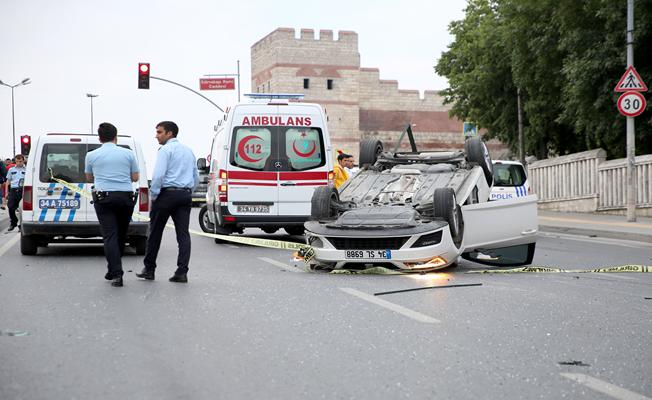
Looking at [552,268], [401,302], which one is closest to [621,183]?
[552,268]

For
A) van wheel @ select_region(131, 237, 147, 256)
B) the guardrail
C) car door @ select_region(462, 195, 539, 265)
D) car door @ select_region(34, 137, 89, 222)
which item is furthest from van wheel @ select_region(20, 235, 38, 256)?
the guardrail

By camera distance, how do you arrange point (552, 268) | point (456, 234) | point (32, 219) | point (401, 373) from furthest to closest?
1. point (32, 219)
2. point (552, 268)
3. point (456, 234)
4. point (401, 373)

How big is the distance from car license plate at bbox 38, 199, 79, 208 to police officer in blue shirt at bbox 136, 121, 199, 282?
423 centimetres

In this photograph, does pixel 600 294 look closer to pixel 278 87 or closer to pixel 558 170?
pixel 558 170

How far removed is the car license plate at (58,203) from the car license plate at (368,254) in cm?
528

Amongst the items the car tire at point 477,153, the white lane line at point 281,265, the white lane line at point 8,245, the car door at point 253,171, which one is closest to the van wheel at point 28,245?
the white lane line at point 8,245

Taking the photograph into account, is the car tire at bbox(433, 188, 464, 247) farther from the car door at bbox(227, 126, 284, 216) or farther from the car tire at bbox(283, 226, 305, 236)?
the car tire at bbox(283, 226, 305, 236)

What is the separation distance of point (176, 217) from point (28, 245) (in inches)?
203

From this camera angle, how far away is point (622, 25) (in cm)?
3072

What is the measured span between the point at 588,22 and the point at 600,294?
24.2m

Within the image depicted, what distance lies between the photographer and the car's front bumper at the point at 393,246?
39.5 feet

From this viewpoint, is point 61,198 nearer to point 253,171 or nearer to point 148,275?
point 253,171

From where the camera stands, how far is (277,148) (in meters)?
18.8

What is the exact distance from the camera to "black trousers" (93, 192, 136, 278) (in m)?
11.5
